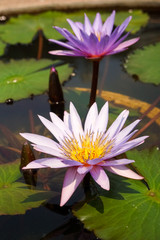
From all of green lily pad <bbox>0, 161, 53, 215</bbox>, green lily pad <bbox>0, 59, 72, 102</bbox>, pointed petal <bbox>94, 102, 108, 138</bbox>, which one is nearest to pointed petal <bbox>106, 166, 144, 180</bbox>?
pointed petal <bbox>94, 102, 108, 138</bbox>

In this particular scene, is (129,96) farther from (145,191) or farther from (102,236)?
(102,236)

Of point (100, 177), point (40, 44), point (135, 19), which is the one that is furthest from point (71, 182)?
point (135, 19)

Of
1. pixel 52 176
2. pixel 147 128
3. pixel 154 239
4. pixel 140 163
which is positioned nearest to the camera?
pixel 154 239

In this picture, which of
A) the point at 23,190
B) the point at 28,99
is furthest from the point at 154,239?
the point at 28,99

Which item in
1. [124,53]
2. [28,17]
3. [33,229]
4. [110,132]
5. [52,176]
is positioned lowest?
[33,229]

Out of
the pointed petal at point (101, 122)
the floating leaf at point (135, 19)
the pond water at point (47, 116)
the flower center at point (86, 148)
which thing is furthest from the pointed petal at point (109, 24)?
the floating leaf at point (135, 19)

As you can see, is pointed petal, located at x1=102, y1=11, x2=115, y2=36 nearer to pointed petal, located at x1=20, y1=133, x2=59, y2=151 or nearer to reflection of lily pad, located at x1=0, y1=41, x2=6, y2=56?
pointed petal, located at x1=20, y1=133, x2=59, y2=151

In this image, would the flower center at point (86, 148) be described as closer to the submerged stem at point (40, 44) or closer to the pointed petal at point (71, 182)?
the pointed petal at point (71, 182)

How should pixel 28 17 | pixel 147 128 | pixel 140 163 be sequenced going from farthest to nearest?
pixel 28 17 < pixel 147 128 < pixel 140 163
